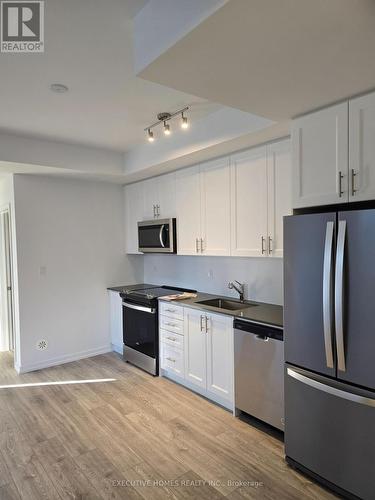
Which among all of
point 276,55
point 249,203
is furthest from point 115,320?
point 276,55

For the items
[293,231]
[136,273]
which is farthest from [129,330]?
[293,231]

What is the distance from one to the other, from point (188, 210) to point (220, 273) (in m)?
0.81

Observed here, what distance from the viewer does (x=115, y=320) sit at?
4590 mm

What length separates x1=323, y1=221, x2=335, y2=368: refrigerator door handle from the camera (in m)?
1.92

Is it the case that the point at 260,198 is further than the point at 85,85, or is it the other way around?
the point at 260,198

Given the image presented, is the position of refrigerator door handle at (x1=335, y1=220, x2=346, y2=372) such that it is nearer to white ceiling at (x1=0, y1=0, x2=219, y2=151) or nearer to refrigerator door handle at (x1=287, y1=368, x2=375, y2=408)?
refrigerator door handle at (x1=287, y1=368, x2=375, y2=408)

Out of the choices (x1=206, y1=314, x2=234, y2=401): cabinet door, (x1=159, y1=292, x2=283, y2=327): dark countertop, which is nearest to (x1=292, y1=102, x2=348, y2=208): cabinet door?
(x1=159, y1=292, x2=283, y2=327): dark countertop

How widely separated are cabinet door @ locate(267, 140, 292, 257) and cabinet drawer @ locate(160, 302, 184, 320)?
115cm

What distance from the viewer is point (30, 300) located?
13.1 ft

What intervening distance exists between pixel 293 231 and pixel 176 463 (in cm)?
181

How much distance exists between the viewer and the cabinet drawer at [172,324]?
3.43m

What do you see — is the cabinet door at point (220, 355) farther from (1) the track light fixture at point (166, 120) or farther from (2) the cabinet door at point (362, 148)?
(1) the track light fixture at point (166, 120)

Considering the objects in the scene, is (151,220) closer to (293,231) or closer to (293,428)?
(293,231)

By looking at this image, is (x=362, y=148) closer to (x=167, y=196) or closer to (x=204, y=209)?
(x=204, y=209)
